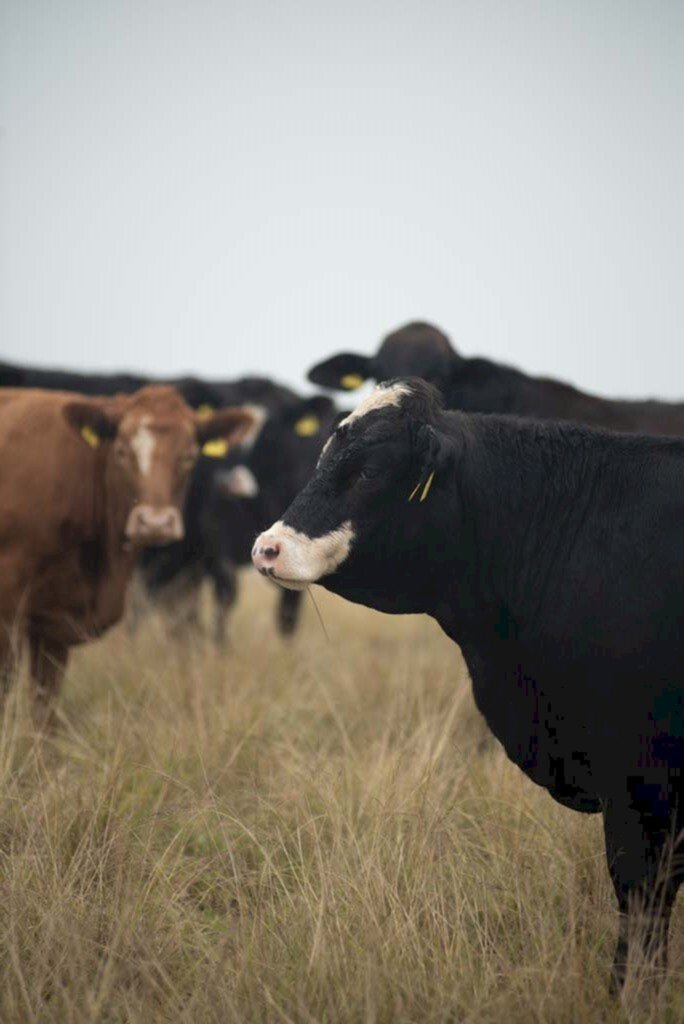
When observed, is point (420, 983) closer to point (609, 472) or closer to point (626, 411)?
point (609, 472)

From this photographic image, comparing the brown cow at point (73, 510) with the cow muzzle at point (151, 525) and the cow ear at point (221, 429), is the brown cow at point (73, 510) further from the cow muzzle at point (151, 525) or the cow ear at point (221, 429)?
the cow ear at point (221, 429)

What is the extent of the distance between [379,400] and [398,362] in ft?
11.1

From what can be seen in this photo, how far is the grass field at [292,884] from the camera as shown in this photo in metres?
2.79

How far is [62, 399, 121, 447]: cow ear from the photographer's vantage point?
5754 mm

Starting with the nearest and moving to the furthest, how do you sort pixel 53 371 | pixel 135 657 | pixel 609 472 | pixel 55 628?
1. pixel 609 472
2. pixel 55 628
3. pixel 135 657
4. pixel 53 371

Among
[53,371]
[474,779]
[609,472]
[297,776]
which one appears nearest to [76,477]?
[297,776]

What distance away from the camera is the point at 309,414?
10305mm

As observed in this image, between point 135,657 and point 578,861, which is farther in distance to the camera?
point 135,657

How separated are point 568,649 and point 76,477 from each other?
11.1ft

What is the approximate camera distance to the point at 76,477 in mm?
5793

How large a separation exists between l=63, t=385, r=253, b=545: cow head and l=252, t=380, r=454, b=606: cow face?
2595 millimetres

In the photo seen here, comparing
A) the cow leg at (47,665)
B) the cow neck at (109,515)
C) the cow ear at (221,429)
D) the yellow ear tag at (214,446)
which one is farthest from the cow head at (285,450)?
the cow leg at (47,665)

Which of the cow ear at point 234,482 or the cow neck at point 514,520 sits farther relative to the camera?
the cow ear at point 234,482

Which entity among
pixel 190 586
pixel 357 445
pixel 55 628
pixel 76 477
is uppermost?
pixel 357 445
